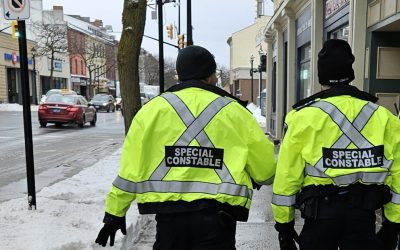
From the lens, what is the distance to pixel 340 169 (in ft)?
8.37

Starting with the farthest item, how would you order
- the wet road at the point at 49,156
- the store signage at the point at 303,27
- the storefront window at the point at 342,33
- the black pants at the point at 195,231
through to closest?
the store signage at the point at 303,27
the wet road at the point at 49,156
the storefront window at the point at 342,33
the black pants at the point at 195,231

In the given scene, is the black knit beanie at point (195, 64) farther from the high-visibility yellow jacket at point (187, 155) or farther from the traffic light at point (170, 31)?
the traffic light at point (170, 31)

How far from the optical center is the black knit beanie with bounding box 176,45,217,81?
264cm

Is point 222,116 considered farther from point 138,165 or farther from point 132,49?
point 132,49

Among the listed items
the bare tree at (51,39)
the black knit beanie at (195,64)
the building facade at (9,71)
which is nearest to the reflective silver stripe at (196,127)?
the black knit beanie at (195,64)

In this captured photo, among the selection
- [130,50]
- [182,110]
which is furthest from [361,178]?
[130,50]

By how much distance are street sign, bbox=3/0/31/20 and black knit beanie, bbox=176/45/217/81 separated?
3201 millimetres

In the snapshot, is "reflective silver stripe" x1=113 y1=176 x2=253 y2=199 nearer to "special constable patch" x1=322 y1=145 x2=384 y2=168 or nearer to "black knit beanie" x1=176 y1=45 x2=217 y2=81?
"special constable patch" x1=322 y1=145 x2=384 y2=168

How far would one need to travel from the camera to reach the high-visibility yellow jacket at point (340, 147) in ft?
8.40

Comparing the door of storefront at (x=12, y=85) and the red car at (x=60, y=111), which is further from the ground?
the door of storefront at (x=12, y=85)

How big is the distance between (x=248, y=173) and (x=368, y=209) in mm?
687

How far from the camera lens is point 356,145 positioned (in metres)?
2.57

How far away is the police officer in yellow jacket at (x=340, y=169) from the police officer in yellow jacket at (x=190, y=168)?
237mm

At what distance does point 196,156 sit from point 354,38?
5200mm
